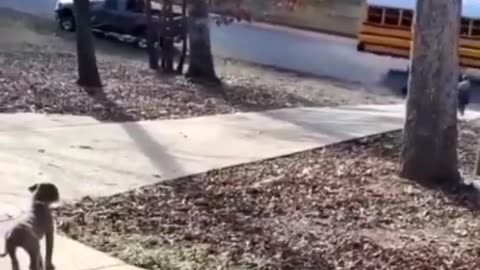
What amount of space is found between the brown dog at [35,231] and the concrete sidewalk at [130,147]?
2.30ft

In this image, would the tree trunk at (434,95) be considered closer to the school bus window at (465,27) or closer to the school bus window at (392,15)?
the school bus window at (465,27)

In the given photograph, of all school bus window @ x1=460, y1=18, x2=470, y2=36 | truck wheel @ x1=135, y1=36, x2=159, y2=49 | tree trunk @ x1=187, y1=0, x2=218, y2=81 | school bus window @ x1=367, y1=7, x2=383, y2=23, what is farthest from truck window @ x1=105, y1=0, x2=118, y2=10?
tree trunk @ x1=187, y1=0, x2=218, y2=81

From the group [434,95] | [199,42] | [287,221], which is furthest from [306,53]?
[287,221]

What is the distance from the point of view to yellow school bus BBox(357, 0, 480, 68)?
2641cm

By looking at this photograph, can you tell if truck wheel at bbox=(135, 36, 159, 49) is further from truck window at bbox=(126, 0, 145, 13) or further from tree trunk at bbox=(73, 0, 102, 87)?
tree trunk at bbox=(73, 0, 102, 87)

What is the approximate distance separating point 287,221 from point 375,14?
1948cm

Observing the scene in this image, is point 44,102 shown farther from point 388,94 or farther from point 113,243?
point 388,94

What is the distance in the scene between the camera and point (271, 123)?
1500 cm

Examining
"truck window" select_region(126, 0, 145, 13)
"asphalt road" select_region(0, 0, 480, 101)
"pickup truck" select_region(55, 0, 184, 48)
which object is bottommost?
"asphalt road" select_region(0, 0, 480, 101)

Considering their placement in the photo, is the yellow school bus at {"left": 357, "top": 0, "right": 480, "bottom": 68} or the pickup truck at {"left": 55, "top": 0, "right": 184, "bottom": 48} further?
the pickup truck at {"left": 55, "top": 0, "right": 184, "bottom": 48}

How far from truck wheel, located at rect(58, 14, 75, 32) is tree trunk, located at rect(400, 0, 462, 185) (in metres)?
20.4

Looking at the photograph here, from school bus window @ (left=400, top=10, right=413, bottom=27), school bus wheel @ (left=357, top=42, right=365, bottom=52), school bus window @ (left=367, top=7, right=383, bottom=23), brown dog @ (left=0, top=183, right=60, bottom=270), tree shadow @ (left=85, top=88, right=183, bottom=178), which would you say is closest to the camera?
brown dog @ (left=0, top=183, right=60, bottom=270)

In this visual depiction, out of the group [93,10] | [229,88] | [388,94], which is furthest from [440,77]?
[93,10]

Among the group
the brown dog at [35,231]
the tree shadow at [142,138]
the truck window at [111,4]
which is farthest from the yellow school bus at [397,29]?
the brown dog at [35,231]
